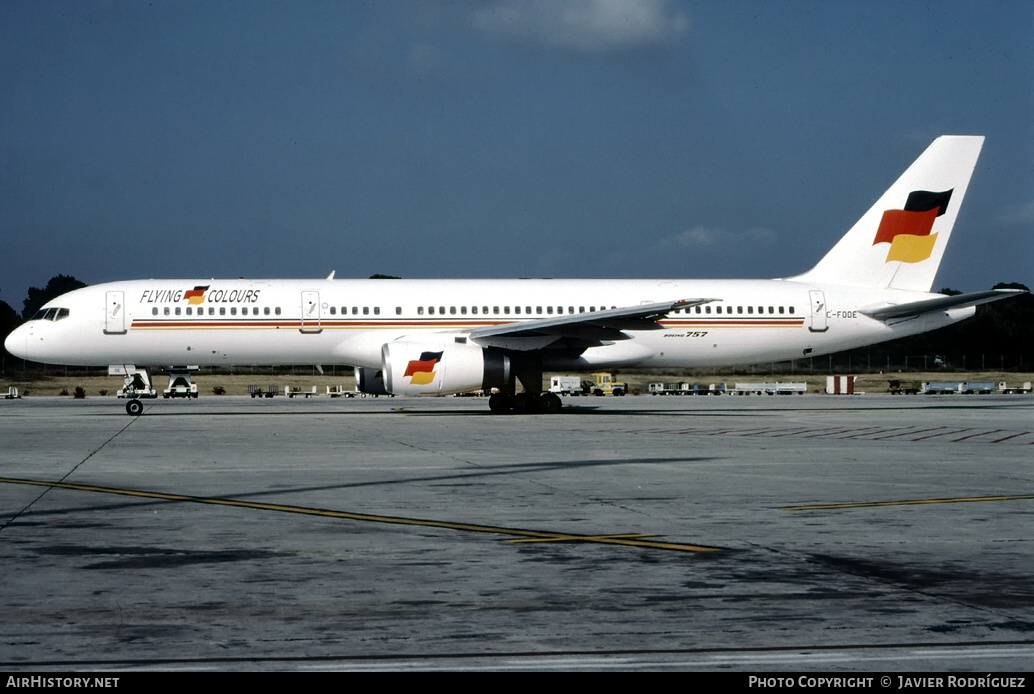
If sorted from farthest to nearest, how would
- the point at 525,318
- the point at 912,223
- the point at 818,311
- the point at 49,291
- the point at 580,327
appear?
1. the point at 49,291
2. the point at 912,223
3. the point at 818,311
4. the point at 525,318
5. the point at 580,327

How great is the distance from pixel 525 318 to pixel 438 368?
3.98 metres

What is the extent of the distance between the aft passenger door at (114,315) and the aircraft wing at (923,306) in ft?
68.5

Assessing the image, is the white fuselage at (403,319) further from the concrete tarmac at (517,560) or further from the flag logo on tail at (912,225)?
the concrete tarmac at (517,560)

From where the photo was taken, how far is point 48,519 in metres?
10.0

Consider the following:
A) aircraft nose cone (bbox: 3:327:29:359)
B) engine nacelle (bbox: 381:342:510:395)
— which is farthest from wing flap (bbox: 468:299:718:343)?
aircraft nose cone (bbox: 3:327:29:359)

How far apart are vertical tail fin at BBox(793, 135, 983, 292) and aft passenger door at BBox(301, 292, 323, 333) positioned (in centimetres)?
1529

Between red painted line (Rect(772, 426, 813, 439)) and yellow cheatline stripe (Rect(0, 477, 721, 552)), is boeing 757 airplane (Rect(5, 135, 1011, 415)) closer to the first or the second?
red painted line (Rect(772, 426, 813, 439))

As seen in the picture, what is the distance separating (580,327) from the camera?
28.7m

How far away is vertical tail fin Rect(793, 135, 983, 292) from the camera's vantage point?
32.8 m

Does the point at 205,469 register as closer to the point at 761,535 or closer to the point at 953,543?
the point at 761,535

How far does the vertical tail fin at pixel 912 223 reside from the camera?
32.8 meters

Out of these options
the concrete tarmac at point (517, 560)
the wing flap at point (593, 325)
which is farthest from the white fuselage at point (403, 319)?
the concrete tarmac at point (517, 560)

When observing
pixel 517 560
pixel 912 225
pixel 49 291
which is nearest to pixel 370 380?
pixel 912 225

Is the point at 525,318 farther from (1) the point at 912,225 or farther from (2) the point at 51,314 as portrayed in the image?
(2) the point at 51,314
